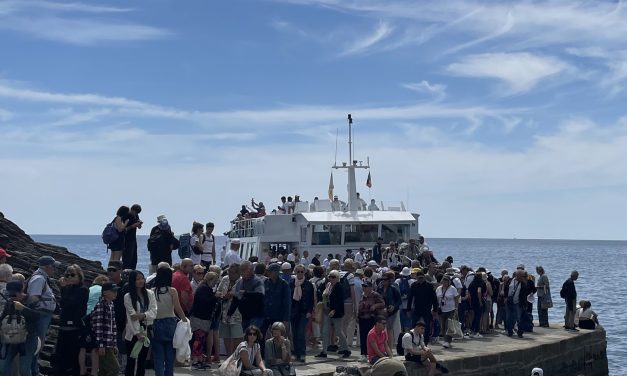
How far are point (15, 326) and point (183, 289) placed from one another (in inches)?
125

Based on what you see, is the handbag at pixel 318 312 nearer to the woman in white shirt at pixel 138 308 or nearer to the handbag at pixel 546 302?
the woman in white shirt at pixel 138 308

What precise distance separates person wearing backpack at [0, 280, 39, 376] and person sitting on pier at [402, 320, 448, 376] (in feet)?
19.9

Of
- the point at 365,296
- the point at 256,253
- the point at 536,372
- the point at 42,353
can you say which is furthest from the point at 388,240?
the point at 42,353

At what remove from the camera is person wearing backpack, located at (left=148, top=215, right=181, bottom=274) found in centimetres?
1490

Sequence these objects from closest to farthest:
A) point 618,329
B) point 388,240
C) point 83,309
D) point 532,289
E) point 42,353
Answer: point 83,309, point 42,353, point 532,289, point 388,240, point 618,329

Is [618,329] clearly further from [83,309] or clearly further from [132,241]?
[83,309]

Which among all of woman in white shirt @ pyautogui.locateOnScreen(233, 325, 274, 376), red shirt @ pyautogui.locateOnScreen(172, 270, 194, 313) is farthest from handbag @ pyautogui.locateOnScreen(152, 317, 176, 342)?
red shirt @ pyautogui.locateOnScreen(172, 270, 194, 313)

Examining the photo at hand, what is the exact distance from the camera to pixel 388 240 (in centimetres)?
2616

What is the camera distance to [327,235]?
26.0 meters

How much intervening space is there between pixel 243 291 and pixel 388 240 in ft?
43.9

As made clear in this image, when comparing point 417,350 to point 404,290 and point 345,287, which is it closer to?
point 345,287

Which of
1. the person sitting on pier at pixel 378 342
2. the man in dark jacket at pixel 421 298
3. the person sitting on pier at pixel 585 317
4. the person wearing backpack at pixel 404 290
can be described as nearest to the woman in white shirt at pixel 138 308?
the person sitting on pier at pixel 378 342

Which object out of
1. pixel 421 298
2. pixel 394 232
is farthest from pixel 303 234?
pixel 421 298

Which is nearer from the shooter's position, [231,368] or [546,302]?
[231,368]
